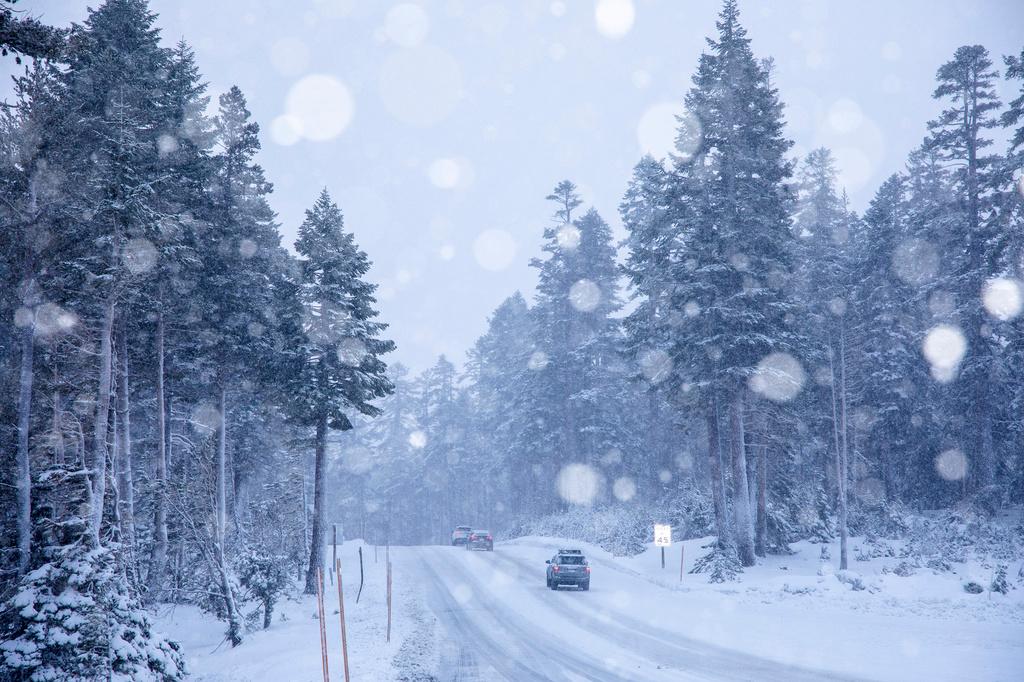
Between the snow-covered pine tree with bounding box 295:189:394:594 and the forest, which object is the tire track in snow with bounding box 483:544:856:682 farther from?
the snow-covered pine tree with bounding box 295:189:394:594

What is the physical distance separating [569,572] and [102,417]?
17.4 meters

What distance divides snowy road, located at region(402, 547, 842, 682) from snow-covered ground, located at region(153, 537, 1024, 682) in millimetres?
48

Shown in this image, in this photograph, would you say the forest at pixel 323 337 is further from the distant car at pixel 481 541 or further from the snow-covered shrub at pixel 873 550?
the distant car at pixel 481 541

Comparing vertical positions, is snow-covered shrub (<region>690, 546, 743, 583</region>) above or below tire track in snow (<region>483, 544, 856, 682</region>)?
below

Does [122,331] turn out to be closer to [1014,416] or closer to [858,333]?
[858,333]

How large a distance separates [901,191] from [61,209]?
165 ft

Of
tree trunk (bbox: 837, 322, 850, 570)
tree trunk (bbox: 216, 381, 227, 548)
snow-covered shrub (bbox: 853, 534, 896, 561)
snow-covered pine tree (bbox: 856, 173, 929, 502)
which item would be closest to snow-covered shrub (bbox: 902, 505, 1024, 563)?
snow-covered shrub (bbox: 853, 534, 896, 561)

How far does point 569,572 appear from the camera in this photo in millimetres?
27625

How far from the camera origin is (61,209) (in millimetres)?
18062

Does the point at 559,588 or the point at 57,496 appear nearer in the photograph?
the point at 57,496

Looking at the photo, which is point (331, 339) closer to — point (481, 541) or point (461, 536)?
point (481, 541)

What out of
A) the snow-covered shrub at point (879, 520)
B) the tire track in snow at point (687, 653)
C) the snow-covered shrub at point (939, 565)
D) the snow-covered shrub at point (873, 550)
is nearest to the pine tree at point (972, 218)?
the snow-covered shrub at point (879, 520)

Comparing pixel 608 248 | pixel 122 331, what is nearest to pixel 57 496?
pixel 122 331

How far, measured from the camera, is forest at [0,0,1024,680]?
58.1ft
